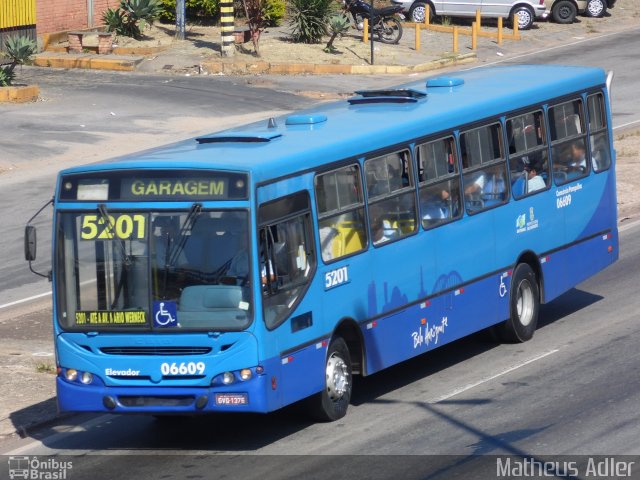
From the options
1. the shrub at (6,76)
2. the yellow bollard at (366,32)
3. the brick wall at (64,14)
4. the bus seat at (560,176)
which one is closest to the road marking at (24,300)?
the bus seat at (560,176)

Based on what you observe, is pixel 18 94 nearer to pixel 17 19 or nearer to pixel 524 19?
pixel 17 19

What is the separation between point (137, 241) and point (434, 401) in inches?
138

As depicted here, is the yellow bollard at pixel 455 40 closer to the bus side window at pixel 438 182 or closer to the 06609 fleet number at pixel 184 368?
the bus side window at pixel 438 182

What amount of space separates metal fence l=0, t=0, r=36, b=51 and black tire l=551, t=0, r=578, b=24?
1809 centimetres

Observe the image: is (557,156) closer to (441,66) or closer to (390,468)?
(390,468)

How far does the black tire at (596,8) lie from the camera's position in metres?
46.2

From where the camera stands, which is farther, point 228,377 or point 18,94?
point 18,94

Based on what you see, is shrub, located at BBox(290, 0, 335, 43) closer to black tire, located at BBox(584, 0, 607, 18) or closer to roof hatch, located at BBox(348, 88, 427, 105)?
black tire, located at BBox(584, 0, 607, 18)

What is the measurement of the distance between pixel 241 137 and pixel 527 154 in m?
4.42

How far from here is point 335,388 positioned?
11.7m

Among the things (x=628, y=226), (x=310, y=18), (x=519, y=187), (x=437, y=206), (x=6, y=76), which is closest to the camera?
(x=437, y=206)

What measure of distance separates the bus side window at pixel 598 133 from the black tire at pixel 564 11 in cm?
2955

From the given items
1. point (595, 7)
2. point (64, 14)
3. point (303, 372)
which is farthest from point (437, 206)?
point (595, 7)

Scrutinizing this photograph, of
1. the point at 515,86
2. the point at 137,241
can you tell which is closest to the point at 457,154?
the point at 515,86
